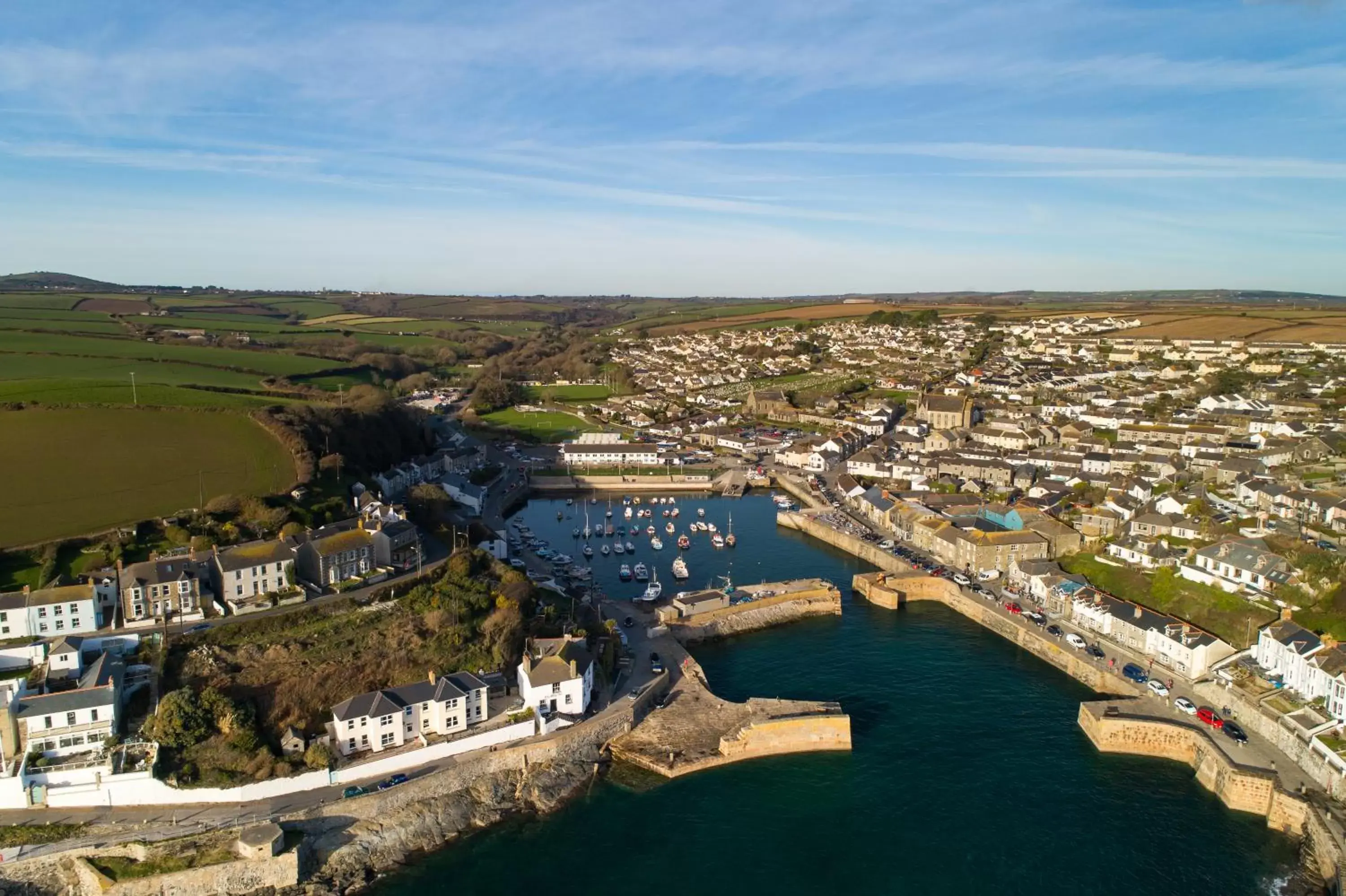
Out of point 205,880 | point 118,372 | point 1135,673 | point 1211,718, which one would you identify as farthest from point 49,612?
point 118,372

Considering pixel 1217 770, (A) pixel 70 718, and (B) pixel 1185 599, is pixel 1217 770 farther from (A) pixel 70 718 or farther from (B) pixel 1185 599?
(A) pixel 70 718

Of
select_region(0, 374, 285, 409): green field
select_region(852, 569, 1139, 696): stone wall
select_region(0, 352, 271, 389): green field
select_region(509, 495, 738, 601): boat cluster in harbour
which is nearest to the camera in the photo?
select_region(852, 569, 1139, 696): stone wall

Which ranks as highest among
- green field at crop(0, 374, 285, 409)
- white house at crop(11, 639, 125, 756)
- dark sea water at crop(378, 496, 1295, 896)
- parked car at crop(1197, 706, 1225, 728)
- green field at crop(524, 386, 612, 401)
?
green field at crop(0, 374, 285, 409)

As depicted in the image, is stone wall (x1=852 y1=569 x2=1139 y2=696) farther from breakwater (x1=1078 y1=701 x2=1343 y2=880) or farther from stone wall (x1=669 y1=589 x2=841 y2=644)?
stone wall (x1=669 y1=589 x2=841 y2=644)

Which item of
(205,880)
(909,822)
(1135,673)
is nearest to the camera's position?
(205,880)

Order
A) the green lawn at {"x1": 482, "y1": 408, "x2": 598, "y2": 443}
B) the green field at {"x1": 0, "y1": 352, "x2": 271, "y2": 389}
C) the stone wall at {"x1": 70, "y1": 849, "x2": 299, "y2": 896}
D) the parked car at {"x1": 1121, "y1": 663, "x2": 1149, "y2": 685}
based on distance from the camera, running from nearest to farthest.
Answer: the stone wall at {"x1": 70, "y1": 849, "x2": 299, "y2": 896}
the parked car at {"x1": 1121, "y1": 663, "x2": 1149, "y2": 685}
the green field at {"x1": 0, "y1": 352, "x2": 271, "y2": 389}
the green lawn at {"x1": 482, "y1": 408, "x2": 598, "y2": 443}

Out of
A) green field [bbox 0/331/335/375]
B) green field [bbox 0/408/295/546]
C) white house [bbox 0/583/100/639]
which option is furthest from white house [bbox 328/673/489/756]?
green field [bbox 0/331/335/375]

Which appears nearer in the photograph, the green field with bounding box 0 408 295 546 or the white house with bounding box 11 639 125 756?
the white house with bounding box 11 639 125 756

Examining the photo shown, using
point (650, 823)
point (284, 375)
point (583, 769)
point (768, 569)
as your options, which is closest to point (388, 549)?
point (583, 769)
